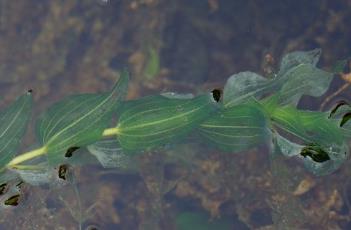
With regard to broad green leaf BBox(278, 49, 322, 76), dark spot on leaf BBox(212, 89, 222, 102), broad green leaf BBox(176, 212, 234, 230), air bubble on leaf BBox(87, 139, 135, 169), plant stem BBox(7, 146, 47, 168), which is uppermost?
broad green leaf BBox(278, 49, 322, 76)

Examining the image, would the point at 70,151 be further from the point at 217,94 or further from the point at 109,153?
the point at 217,94

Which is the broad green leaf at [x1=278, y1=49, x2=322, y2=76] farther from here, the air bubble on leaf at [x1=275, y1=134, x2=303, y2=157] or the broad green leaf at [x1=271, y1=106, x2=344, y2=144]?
the air bubble on leaf at [x1=275, y1=134, x2=303, y2=157]

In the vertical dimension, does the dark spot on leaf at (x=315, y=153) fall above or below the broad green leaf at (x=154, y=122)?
below

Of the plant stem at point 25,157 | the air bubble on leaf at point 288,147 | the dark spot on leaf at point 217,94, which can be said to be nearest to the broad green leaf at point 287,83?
the dark spot on leaf at point 217,94

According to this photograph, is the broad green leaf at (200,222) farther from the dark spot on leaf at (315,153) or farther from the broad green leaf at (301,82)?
the dark spot on leaf at (315,153)

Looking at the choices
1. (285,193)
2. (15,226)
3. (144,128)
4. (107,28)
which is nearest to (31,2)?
(107,28)

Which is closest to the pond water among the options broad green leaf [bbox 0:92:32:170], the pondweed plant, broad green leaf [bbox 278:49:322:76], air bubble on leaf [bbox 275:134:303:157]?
broad green leaf [bbox 278:49:322:76]

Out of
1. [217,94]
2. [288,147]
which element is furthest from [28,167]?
[288,147]
